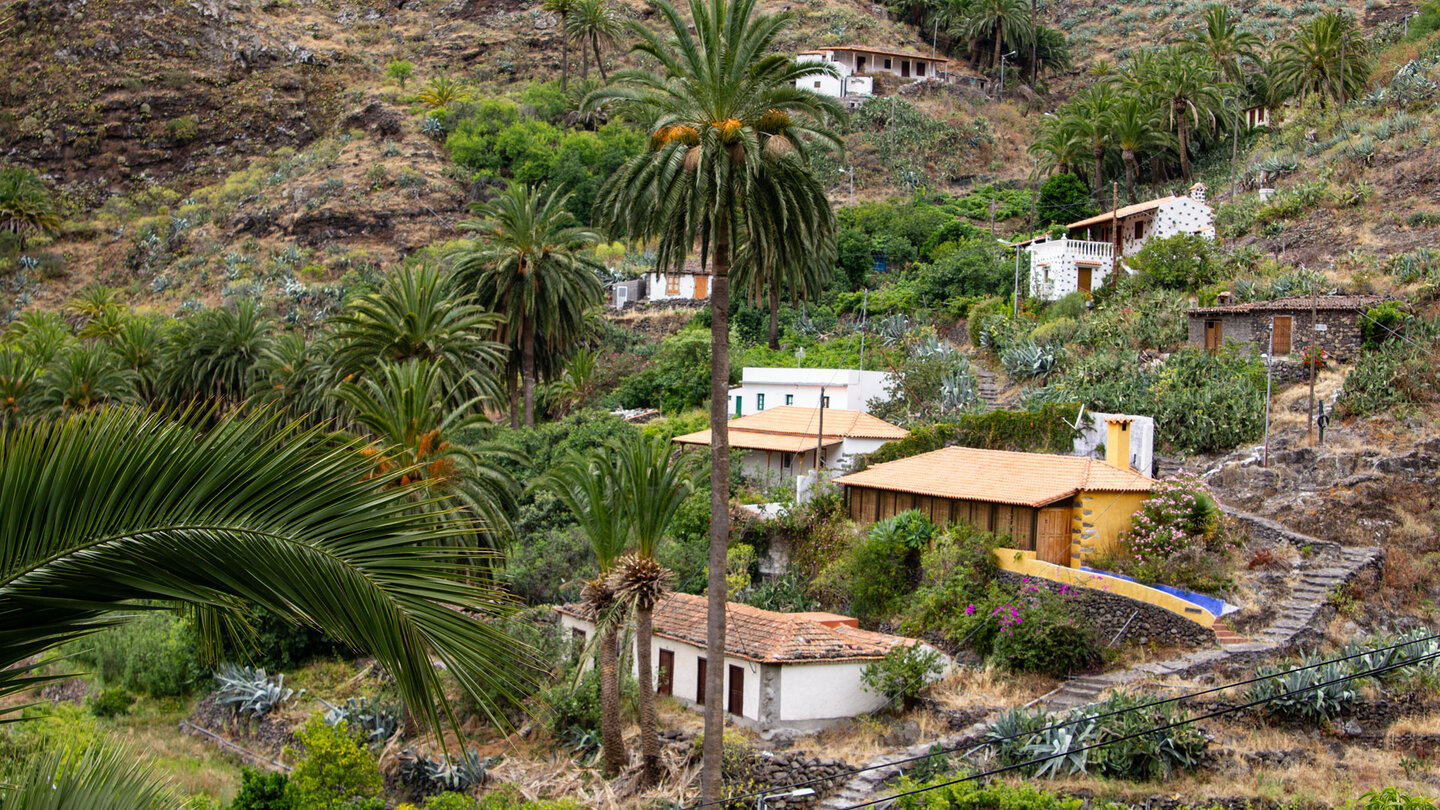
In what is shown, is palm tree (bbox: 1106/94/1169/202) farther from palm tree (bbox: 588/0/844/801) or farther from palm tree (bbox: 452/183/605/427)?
palm tree (bbox: 588/0/844/801)

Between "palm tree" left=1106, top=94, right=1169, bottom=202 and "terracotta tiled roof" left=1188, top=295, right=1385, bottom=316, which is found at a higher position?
"palm tree" left=1106, top=94, right=1169, bottom=202

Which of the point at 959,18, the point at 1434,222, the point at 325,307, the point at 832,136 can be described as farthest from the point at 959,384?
the point at 959,18

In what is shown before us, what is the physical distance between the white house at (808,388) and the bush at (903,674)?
65.6ft

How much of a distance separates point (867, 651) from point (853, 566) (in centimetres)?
487

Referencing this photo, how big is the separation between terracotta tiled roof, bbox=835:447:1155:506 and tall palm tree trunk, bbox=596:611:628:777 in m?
10.1

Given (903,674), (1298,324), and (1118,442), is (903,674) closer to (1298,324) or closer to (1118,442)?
(1118,442)

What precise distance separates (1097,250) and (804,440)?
20.9 meters

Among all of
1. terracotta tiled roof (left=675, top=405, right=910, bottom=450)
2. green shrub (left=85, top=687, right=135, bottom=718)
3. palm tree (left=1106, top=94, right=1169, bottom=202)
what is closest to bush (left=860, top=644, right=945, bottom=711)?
terracotta tiled roof (left=675, top=405, right=910, bottom=450)

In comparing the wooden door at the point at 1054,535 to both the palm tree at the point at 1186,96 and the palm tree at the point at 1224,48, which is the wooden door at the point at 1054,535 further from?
the palm tree at the point at 1224,48

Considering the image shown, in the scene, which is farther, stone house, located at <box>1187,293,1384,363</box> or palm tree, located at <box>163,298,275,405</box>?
palm tree, located at <box>163,298,275,405</box>

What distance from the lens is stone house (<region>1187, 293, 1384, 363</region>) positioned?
3609 centimetres

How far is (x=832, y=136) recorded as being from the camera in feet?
71.8

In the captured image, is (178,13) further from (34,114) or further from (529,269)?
(529,269)

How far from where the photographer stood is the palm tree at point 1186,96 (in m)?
61.3
